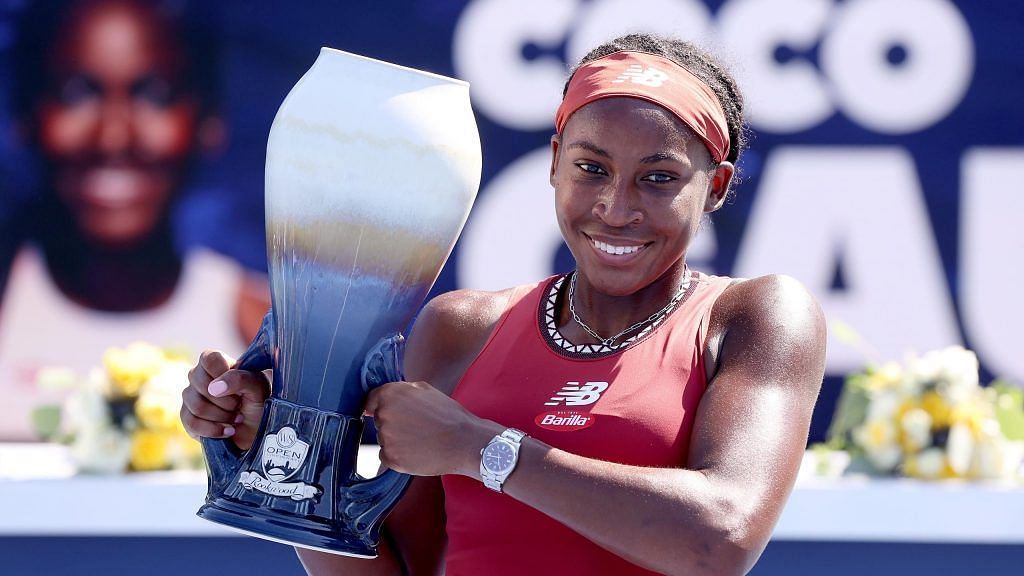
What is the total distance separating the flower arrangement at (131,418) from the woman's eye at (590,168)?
187 cm

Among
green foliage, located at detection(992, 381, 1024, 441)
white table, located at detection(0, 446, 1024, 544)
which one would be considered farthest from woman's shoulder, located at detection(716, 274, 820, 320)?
green foliage, located at detection(992, 381, 1024, 441)

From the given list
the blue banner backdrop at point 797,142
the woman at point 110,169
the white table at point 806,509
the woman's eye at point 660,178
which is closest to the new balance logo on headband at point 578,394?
the woman's eye at point 660,178

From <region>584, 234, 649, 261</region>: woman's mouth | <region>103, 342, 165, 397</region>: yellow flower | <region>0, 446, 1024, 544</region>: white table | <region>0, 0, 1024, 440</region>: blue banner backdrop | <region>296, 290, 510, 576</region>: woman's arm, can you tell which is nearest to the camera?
<region>584, 234, 649, 261</region>: woman's mouth

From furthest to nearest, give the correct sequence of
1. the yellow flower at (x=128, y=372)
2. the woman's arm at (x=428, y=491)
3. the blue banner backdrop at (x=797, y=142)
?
the blue banner backdrop at (x=797, y=142)
the yellow flower at (x=128, y=372)
the woman's arm at (x=428, y=491)

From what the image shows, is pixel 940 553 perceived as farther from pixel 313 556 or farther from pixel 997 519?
pixel 313 556

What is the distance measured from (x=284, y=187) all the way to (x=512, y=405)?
0.37m

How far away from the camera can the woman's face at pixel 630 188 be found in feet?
4.90

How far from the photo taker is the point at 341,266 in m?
1.42

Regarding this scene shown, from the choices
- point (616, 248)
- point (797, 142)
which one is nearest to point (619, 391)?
point (616, 248)

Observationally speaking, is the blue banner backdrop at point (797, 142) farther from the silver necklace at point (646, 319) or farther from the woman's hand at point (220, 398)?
the woman's hand at point (220, 398)

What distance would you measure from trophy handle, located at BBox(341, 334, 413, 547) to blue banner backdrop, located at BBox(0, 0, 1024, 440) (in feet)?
7.84

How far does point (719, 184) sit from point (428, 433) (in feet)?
1.61

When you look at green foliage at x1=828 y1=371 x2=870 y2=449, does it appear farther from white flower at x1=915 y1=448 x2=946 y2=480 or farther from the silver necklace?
the silver necklace

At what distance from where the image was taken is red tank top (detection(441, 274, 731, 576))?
1464mm
